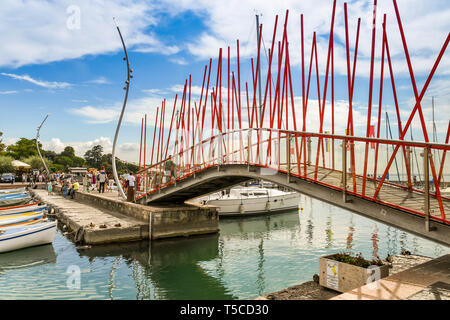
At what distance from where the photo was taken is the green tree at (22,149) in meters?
87.2

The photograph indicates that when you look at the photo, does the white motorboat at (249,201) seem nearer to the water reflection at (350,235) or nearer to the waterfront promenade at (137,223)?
the waterfront promenade at (137,223)

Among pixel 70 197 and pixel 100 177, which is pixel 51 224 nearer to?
pixel 100 177

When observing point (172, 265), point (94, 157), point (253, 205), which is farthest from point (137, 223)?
point (94, 157)

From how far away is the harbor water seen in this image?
38.1ft

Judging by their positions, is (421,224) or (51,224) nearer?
(421,224)

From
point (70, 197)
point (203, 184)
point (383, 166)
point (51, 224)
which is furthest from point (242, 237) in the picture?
point (70, 197)

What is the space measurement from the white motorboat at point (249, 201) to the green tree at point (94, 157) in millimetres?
108986

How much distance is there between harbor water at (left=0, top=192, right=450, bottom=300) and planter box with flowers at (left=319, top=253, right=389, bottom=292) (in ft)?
12.8

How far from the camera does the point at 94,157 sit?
437 feet

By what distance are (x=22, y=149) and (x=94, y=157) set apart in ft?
145

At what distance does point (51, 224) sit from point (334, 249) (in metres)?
14.6

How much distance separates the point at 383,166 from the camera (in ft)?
31.9

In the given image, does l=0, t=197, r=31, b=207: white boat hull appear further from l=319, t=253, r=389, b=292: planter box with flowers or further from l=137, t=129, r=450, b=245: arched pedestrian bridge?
l=319, t=253, r=389, b=292: planter box with flowers

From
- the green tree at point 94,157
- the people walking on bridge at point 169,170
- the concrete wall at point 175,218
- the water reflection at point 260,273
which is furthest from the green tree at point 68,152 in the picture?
the water reflection at point 260,273
